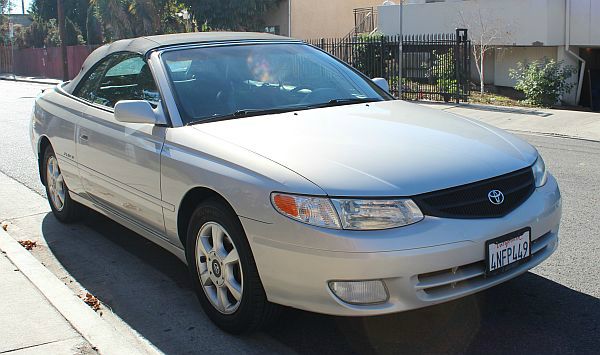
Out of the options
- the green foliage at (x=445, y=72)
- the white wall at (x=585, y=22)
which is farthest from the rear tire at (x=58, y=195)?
the white wall at (x=585, y=22)

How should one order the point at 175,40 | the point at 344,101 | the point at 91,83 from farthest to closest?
the point at 91,83 → the point at 175,40 → the point at 344,101

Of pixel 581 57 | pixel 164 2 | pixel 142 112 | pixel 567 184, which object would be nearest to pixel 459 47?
pixel 581 57

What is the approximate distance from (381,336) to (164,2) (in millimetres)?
33119

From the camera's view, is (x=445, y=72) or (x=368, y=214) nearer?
(x=368, y=214)

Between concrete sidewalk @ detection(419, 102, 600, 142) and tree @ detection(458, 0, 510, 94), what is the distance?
3.90 meters

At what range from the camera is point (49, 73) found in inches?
1732

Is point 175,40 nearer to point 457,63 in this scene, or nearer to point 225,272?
point 225,272

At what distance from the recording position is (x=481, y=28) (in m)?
19.9

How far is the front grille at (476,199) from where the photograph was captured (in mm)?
3350

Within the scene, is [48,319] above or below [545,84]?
below

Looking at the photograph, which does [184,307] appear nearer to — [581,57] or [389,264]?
[389,264]

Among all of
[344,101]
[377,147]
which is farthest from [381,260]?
[344,101]

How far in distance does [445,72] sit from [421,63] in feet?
4.56

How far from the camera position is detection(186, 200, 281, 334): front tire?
366 cm
